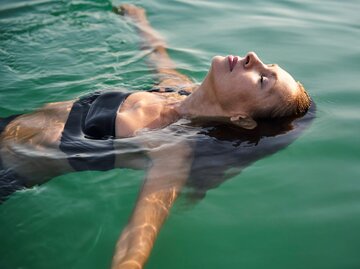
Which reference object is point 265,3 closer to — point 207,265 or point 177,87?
point 177,87

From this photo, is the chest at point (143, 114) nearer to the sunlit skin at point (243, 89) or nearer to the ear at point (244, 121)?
the sunlit skin at point (243, 89)

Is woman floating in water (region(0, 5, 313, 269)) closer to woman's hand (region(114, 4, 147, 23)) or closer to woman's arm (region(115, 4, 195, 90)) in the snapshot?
woman's arm (region(115, 4, 195, 90))

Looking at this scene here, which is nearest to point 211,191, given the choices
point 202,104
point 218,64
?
point 202,104

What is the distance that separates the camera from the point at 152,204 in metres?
2.82

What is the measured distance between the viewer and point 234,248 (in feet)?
8.91

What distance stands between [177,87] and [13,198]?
219 centimetres

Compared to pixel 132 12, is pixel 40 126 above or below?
below

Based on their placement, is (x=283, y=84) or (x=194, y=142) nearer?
(x=194, y=142)

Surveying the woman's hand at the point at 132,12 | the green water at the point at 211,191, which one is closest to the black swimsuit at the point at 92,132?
the green water at the point at 211,191

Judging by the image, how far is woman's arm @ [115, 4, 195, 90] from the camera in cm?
482

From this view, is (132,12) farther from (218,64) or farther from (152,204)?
(152,204)

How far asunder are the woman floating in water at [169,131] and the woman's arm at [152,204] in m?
0.01

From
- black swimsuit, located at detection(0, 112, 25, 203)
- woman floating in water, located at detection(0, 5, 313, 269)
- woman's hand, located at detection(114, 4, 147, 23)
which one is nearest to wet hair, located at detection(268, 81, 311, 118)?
woman floating in water, located at detection(0, 5, 313, 269)

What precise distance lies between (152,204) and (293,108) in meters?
1.76
